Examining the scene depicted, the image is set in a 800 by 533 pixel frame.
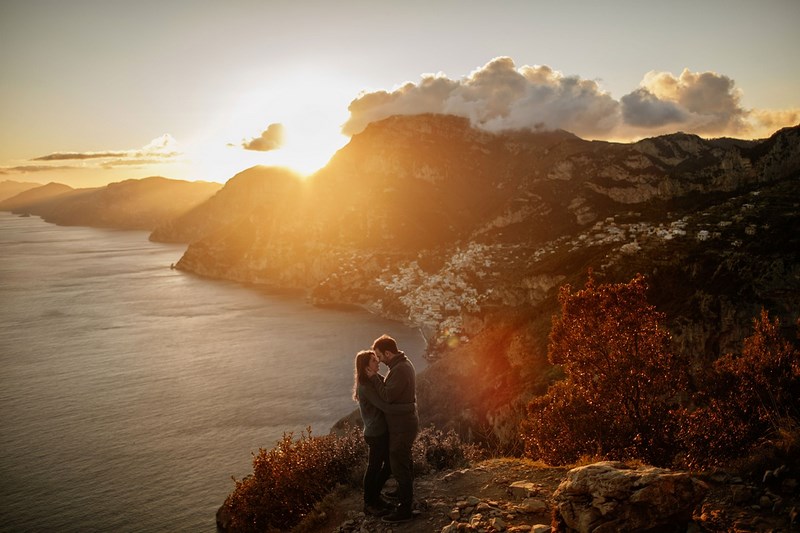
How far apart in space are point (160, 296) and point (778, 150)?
170 meters

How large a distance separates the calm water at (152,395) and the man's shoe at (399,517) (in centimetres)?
3417

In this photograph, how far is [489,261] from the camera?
142500 millimetres

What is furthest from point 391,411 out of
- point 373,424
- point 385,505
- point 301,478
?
point 301,478

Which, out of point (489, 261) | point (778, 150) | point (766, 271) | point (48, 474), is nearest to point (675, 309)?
point (766, 271)

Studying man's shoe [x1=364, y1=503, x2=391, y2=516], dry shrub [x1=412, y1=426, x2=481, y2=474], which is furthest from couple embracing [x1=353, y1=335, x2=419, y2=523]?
dry shrub [x1=412, y1=426, x2=481, y2=474]

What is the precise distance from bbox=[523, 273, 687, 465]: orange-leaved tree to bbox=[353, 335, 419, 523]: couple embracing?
5.82 meters

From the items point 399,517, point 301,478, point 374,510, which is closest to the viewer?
point 399,517

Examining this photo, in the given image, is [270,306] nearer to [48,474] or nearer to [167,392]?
[167,392]

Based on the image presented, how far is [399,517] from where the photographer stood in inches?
409

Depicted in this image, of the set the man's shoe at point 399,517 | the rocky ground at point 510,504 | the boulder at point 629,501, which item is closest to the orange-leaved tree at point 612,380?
the rocky ground at point 510,504

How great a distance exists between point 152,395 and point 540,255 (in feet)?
345

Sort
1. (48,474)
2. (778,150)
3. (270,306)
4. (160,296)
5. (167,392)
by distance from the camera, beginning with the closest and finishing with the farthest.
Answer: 1. (48,474)
2. (167,392)
3. (778,150)
4. (270,306)
5. (160,296)

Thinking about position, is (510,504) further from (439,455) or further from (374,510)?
(439,455)

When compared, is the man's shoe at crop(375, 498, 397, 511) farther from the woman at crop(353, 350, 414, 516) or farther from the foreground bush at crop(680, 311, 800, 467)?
the foreground bush at crop(680, 311, 800, 467)
